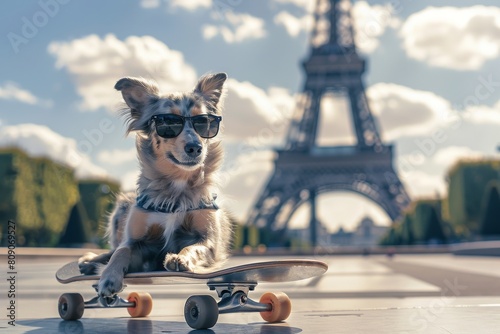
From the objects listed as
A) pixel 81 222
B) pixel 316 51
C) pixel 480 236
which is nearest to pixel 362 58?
pixel 316 51

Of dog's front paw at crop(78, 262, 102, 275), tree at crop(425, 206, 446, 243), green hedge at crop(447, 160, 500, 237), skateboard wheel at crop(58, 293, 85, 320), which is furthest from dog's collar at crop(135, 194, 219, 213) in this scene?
tree at crop(425, 206, 446, 243)

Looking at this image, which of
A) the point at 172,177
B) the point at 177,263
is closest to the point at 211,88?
the point at 172,177

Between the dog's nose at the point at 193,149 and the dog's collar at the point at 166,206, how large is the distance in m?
0.32

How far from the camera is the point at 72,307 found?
525 cm

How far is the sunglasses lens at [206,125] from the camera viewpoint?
14.4ft

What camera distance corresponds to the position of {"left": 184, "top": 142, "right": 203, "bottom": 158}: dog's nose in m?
Answer: 4.28

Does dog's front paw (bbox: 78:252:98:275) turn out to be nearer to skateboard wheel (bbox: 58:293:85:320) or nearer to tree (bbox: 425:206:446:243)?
skateboard wheel (bbox: 58:293:85:320)

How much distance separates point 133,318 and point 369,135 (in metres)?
46.4

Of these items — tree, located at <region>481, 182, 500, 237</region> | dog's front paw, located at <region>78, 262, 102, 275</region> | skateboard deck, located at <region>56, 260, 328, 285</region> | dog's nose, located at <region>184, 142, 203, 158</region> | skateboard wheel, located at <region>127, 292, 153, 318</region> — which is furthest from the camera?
tree, located at <region>481, 182, 500, 237</region>

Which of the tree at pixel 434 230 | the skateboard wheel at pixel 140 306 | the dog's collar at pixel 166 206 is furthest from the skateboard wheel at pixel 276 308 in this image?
the tree at pixel 434 230

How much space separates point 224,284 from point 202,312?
0.22 m

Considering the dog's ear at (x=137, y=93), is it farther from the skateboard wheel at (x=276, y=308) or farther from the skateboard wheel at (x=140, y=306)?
the skateboard wheel at (x=140, y=306)

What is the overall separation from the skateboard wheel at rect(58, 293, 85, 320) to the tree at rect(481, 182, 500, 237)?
34.2 m

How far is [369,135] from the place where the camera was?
51094mm
